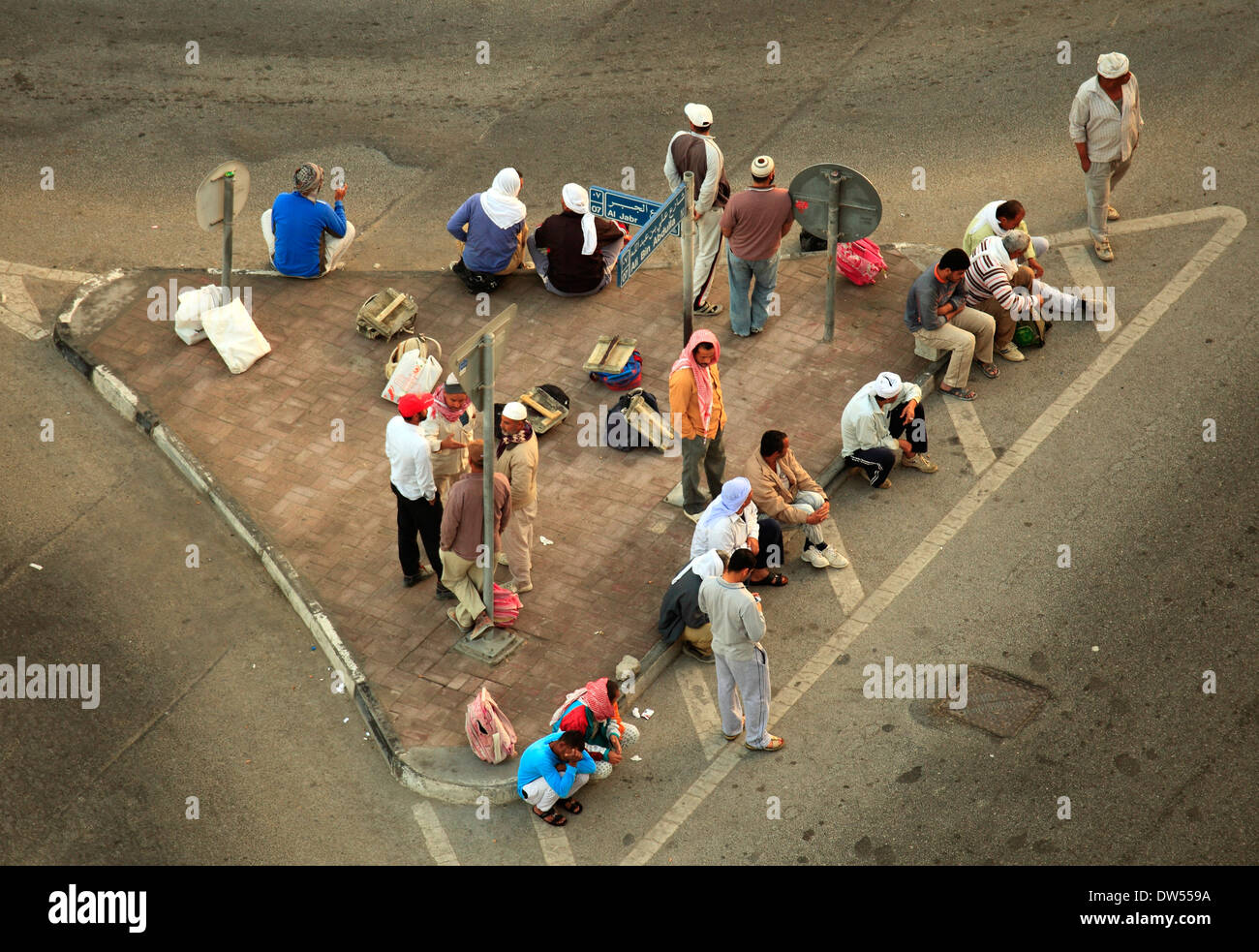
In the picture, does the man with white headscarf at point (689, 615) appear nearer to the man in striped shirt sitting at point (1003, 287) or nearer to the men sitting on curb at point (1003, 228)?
the man in striped shirt sitting at point (1003, 287)

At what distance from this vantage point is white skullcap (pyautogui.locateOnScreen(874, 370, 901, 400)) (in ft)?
40.6

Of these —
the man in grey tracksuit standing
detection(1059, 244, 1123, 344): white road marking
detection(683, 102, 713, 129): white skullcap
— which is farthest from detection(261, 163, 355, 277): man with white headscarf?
detection(1059, 244, 1123, 344): white road marking

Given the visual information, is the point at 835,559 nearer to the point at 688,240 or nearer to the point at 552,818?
the point at 688,240

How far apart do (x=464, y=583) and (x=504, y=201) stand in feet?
14.2

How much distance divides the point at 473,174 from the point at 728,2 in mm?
4580

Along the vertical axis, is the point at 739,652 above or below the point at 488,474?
below

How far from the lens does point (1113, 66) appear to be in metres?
14.3

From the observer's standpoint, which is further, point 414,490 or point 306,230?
point 306,230

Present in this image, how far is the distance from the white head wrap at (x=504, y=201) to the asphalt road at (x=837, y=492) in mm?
1166

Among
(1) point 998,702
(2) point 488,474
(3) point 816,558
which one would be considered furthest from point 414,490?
(1) point 998,702

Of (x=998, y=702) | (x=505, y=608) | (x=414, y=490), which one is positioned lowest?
(x=998, y=702)

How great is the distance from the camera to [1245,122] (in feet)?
53.8

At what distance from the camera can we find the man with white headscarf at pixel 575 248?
14.2 metres

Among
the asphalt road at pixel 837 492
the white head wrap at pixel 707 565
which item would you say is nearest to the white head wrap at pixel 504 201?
the asphalt road at pixel 837 492
